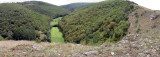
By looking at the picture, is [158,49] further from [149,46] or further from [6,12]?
[6,12]

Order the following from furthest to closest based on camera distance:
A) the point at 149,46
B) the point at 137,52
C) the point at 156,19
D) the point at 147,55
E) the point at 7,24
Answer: the point at 7,24 < the point at 156,19 < the point at 149,46 < the point at 137,52 < the point at 147,55

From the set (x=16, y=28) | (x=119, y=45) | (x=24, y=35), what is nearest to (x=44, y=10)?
(x=16, y=28)

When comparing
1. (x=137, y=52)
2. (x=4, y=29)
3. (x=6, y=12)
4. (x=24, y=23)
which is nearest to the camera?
(x=137, y=52)

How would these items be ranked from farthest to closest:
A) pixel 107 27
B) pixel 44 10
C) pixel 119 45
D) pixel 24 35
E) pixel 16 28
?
pixel 44 10 < pixel 16 28 < pixel 24 35 < pixel 107 27 < pixel 119 45

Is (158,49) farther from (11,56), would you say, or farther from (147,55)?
(11,56)

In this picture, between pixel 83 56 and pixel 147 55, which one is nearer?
pixel 147 55

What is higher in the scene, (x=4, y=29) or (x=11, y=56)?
(x=11, y=56)

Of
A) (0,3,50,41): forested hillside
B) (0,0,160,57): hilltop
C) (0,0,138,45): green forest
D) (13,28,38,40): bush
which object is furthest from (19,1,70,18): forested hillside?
(0,0,160,57): hilltop

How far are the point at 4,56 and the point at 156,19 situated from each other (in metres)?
18.5

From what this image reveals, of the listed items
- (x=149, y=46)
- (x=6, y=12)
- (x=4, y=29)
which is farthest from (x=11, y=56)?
(x=6, y=12)

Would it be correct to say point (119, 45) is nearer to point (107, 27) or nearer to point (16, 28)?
point (107, 27)

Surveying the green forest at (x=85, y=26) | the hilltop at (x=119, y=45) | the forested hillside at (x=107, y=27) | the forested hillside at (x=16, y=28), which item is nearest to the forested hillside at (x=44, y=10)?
the green forest at (x=85, y=26)

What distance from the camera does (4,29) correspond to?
2093 inches

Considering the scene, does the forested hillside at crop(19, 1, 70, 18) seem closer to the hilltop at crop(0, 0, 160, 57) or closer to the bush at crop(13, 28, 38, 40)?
the bush at crop(13, 28, 38, 40)
